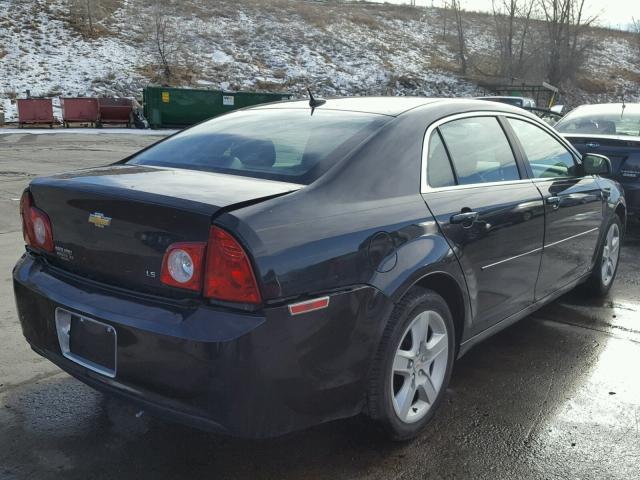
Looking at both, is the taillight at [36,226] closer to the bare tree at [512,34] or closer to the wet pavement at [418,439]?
the wet pavement at [418,439]

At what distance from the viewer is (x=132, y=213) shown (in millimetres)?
2410

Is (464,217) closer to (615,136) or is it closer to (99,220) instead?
(99,220)

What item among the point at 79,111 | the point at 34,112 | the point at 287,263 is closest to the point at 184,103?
the point at 79,111

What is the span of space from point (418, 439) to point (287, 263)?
1.24m

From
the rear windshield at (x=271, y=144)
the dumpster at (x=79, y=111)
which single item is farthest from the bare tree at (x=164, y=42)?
the rear windshield at (x=271, y=144)

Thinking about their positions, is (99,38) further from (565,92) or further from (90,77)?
(565,92)

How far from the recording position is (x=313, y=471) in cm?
264

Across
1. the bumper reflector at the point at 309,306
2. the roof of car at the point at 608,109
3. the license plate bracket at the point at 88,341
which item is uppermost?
the roof of car at the point at 608,109

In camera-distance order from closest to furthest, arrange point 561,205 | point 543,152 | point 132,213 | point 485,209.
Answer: point 132,213, point 485,209, point 561,205, point 543,152

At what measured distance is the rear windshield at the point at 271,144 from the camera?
2.80 m

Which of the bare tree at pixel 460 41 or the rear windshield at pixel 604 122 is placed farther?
the bare tree at pixel 460 41

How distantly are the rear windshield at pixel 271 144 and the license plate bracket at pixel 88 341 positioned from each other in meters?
0.91

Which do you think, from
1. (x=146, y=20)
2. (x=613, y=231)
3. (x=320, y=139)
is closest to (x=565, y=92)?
(x=146, y=20)

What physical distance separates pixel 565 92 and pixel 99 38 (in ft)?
94.7
